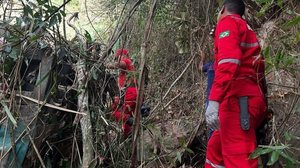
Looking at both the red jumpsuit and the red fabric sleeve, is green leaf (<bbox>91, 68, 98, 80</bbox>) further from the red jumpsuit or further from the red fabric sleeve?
the red fabric sleeve

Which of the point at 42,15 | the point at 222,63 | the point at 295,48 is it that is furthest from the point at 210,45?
the point at 42,15

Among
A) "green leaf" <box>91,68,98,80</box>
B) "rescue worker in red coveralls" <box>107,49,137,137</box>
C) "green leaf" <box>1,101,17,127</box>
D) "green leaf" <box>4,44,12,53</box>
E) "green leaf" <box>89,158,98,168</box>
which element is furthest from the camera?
"rescue worker in red coveralls" <box>107,49,137,137</box>

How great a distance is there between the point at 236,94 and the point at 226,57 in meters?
0.31

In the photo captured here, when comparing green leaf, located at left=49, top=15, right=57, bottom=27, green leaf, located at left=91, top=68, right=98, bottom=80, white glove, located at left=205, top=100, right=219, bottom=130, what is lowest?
white glove, located at left=205, top=100, right=219, bottom=130

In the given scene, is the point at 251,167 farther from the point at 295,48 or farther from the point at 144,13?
the point at 144,13

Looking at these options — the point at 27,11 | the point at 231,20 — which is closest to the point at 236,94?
the point at 231,20

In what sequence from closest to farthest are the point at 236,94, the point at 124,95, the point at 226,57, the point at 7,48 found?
the point at 7,48
the point at 226,57
the point at 236,94
the point at 124,95

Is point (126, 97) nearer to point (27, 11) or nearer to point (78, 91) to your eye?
point (78, 91)

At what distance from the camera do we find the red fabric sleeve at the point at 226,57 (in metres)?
3.09

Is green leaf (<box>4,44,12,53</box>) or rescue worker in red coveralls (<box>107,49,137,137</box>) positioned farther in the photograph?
rescue worker in red coveralls (<box>107,49,137,137</box>)

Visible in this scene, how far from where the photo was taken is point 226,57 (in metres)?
3.10

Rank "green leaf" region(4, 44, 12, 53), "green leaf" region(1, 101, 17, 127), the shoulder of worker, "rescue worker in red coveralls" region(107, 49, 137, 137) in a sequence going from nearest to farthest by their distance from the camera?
"green leaf" region(1, 101, 17, 127)
"green leaf" region(4, 44, 12, 53)
the shoulder of worker
"rescue worker in red coveralls" region(107, 49, 137, 137)

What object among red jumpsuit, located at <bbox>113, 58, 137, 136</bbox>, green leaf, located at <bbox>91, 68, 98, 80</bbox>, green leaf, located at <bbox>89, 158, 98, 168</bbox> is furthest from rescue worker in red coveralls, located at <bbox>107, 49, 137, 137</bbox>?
green leaf, located at <bbox>89, 158, 98, 168</bbox>

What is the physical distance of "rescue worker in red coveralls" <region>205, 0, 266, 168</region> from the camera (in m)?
3.12
